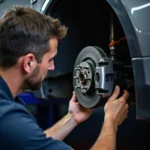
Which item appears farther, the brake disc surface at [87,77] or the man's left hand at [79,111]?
the man's left hand at [79,111]

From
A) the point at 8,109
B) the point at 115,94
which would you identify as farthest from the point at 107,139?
the point at 8,109

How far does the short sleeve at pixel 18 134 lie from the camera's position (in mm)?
858

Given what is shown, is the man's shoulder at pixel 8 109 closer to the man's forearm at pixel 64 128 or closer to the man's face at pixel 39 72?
the man's face at pixel 39 72

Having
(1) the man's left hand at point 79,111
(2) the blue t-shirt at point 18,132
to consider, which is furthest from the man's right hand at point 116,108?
(2) the blue t-shirt at point 18,132

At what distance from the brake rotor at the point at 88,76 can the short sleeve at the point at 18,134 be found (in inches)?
17.0

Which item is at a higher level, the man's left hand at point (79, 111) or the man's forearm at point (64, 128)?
the man's left hand at point (79, 111)

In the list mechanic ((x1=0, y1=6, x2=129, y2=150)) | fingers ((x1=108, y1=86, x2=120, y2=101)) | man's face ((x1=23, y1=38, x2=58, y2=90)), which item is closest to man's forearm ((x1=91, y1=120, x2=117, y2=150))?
mechanic ((x1=0, y1=6, x2=129, y2=150))

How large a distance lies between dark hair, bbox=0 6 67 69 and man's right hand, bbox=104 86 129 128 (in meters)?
0.31

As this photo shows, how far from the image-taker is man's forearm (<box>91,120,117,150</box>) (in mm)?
1026

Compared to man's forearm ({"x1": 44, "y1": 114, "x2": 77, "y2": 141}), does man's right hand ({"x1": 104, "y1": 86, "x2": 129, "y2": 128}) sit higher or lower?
higher

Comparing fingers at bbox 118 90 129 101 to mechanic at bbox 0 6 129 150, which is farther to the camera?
fingers at bbox 118 90 129 101

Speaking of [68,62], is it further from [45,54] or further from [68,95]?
[45,54]

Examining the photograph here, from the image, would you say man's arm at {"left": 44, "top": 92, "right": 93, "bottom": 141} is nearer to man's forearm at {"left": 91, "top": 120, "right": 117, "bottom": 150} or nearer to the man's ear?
man's forearm at {"left": 91, "top": 120, "right": 117, "bottom": 150}

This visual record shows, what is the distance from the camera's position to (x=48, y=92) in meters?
1.68
